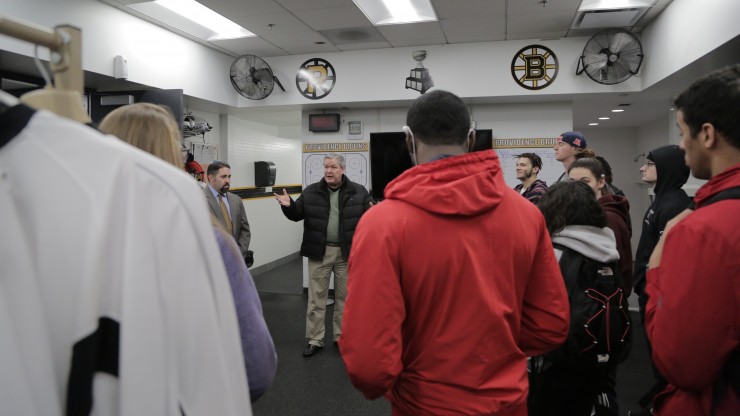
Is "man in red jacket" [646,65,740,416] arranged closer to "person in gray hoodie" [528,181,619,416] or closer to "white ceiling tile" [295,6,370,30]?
"person in gray hoodie" [528,181,619,416]

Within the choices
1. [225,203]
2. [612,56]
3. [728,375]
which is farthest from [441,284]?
[612,56]

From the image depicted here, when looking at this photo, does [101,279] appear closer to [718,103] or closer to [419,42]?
[718,103]

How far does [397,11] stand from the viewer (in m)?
4.82

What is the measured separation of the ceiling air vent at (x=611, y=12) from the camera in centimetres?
433

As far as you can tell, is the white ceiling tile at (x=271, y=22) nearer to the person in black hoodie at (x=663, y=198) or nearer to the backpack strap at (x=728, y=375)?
the person in black hoodie at (x=663, y=198)

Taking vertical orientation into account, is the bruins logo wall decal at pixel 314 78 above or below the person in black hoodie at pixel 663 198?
above

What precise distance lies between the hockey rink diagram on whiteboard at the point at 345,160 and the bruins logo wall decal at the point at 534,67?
2.07m

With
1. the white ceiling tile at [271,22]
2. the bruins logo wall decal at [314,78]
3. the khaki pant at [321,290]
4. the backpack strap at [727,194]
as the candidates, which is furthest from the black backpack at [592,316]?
the bruins logo wall decal at [314,78]

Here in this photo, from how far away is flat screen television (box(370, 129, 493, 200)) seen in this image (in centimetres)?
594

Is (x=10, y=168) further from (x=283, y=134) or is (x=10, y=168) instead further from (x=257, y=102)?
(x=283, y=134)

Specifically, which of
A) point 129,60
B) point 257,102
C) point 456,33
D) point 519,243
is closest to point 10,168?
point 519,243

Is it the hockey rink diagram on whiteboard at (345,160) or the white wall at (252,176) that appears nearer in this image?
the hockey rink diagram on whiteboard at (345,160)

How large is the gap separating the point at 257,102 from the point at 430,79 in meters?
2.25

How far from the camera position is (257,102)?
6.07 meters
